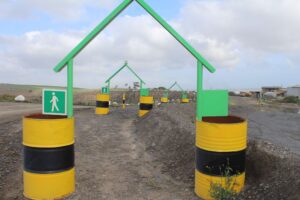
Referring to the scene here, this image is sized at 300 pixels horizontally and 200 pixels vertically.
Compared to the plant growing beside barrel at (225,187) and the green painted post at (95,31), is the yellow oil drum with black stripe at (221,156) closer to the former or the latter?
the plant growing beside barrel at (225,187)

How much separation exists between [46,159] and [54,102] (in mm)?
921

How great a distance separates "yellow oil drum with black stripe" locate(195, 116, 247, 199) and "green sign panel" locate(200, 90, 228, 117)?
12.2 inches

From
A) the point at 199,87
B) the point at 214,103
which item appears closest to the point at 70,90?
the point at 199,87

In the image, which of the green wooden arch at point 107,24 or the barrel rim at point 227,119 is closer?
→ the green wooden arch at point 107,24

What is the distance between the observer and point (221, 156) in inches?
236

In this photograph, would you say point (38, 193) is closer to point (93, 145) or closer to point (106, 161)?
point (106, 161)

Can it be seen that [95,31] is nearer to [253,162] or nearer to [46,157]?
[46,157]

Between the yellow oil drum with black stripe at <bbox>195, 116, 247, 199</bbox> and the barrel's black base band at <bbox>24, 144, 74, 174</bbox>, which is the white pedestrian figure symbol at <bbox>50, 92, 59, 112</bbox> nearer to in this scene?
the barrel's black base band at <bbox>24, 144, 74, 174</bbox>

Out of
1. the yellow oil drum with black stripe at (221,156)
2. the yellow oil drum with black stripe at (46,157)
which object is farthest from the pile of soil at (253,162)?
the yellow oil drum with black stripe at (46,157)

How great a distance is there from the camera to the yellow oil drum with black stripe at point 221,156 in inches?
235

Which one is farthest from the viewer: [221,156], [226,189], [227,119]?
[227,119]

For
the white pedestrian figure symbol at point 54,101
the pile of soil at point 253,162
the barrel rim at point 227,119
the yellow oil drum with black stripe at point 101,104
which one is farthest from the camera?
the yellow oil drum with black stripe at point 101,104

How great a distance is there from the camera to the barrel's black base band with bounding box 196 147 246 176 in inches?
236

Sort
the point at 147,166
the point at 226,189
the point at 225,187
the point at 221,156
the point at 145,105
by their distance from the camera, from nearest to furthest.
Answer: the point at 226,189 → the point at 225,187 → the point at 221,156 → the point at 147,166 → the point at 145,105
